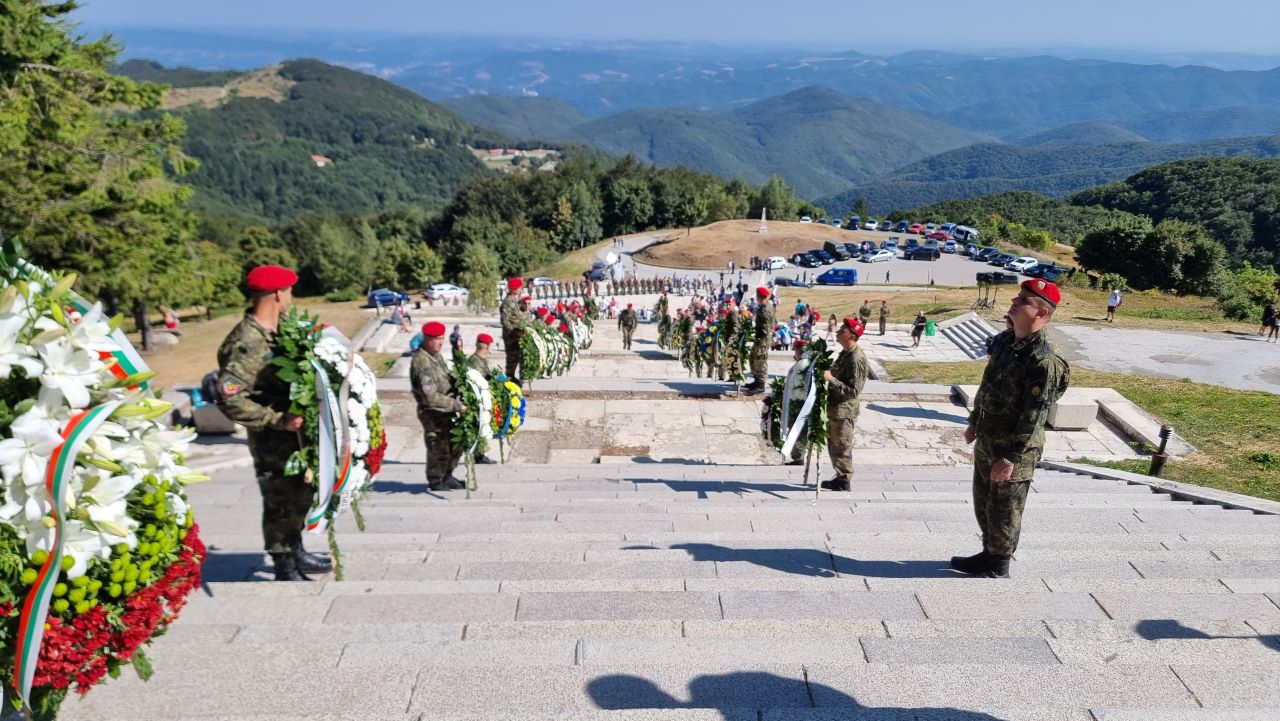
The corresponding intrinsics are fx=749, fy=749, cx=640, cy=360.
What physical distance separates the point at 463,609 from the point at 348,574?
1.33 meters

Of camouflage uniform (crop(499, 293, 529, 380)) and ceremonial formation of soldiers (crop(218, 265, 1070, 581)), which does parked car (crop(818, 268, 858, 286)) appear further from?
ceremonial formation of soldiers (crop(218, 265, 1070, 581))

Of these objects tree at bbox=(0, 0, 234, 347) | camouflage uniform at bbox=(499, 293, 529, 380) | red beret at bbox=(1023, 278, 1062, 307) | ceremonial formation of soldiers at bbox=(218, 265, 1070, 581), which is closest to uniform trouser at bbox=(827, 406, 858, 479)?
ceremonial formation of soldiers at bbox=(218, 265, 1070, 581)

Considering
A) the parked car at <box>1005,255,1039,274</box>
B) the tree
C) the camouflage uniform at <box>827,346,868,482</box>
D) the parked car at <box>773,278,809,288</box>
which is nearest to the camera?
the camouflage uniform at <box>827,346,868,482</box>

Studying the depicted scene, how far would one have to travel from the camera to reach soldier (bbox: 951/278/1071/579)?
5.03 meters

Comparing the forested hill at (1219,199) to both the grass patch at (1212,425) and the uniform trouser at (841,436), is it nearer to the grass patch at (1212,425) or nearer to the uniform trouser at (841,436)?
the grass patch at (1212,425)

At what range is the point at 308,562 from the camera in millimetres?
5445

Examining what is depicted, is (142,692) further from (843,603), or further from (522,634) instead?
(843,603)

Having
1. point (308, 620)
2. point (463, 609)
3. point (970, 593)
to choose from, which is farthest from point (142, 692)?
point (970, 593)

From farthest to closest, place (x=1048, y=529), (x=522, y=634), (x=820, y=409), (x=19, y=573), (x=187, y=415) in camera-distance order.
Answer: (x=187, y=415) < (x=820, y=409) < (x=1048, y=529) < (x=522, y=634) < (x=19, y=573)

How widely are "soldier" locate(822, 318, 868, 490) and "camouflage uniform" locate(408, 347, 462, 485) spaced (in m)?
3.90

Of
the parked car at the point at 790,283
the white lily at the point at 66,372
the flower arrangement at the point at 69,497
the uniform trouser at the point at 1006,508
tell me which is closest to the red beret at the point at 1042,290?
the uniform trouser at the point at 1006,508

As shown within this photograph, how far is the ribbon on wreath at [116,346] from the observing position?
3180mm

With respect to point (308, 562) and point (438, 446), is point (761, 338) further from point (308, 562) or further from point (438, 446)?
point (308, 562)

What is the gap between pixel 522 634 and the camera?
156 inches
